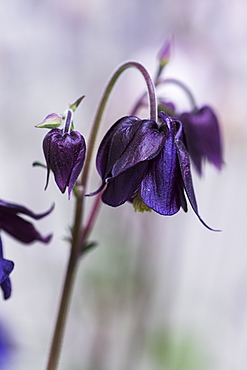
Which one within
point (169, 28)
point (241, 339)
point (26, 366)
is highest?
point (169, 28)

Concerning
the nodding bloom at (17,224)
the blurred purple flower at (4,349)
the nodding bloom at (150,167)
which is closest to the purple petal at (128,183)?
the nodding bloom at (150,167)

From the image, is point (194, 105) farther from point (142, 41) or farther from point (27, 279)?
point (27, 279)

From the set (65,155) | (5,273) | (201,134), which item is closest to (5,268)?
(5,273)

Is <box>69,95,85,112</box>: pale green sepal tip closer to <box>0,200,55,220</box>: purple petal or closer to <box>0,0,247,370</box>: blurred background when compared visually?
<box>0,200,55,220</box>: purple petal

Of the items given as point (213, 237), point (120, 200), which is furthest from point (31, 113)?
point (120, 200)

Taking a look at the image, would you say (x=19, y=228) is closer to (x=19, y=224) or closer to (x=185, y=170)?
(x=19, y=224)

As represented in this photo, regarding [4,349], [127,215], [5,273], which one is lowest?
[4,349]
